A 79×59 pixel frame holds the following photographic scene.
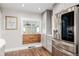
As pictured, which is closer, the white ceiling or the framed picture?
the white ceiling

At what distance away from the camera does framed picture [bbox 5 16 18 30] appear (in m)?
1.58

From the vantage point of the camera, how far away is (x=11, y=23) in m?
1.72

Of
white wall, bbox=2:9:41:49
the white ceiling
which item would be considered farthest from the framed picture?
the white ceiling

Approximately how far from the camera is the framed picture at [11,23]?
158 centimetres

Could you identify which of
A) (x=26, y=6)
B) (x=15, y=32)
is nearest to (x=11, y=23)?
(x=15, y=32)

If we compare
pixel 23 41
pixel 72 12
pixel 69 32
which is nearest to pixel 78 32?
pixel 69 32

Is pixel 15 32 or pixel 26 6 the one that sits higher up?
pixel 26 6

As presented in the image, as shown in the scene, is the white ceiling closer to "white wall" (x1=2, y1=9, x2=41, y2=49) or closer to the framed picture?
"white wall" (x1=2, y1=9, x2=41, y2=49)

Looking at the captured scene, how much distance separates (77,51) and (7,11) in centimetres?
130

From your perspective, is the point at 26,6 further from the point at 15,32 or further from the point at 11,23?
the point at 15,32

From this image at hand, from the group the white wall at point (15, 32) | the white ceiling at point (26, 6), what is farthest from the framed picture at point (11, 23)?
the white ceiling at point (26, 6)

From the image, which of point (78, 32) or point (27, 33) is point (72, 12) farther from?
point (27, 33)

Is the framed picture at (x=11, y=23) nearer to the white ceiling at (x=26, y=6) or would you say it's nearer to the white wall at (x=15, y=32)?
the white wall at (x=15, y=32)

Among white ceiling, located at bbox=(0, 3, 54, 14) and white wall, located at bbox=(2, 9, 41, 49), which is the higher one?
white ceiling, located at bbox=(0, 3, 54, 14)
